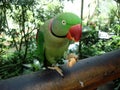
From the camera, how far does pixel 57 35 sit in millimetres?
765

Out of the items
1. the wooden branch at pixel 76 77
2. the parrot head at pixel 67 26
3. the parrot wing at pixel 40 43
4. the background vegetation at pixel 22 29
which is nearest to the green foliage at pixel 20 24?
the background vegetation at pixel 22 29

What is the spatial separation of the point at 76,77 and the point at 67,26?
6.7 inches

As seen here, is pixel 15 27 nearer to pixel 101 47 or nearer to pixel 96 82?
pixel 101 47

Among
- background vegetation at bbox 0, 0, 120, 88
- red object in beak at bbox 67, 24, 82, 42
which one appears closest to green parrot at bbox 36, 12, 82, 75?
red object in beak at bbox 67, 24, 82, 42

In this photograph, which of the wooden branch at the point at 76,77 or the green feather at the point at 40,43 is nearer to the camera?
the wooden branch at the point at 76,77

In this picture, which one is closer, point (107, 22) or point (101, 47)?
point (101, 47)

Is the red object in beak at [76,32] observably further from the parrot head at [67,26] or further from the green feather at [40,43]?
the green feather at [40,43]

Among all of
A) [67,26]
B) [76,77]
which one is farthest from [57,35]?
[76,77]

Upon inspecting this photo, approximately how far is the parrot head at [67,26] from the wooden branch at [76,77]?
8cm

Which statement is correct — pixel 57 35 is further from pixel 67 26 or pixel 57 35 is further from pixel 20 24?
pixel 20 24

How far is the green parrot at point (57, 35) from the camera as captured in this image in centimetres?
68

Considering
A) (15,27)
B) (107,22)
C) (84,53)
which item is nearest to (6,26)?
(15,27)

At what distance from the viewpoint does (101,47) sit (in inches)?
133

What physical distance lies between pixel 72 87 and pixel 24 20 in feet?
7.02
